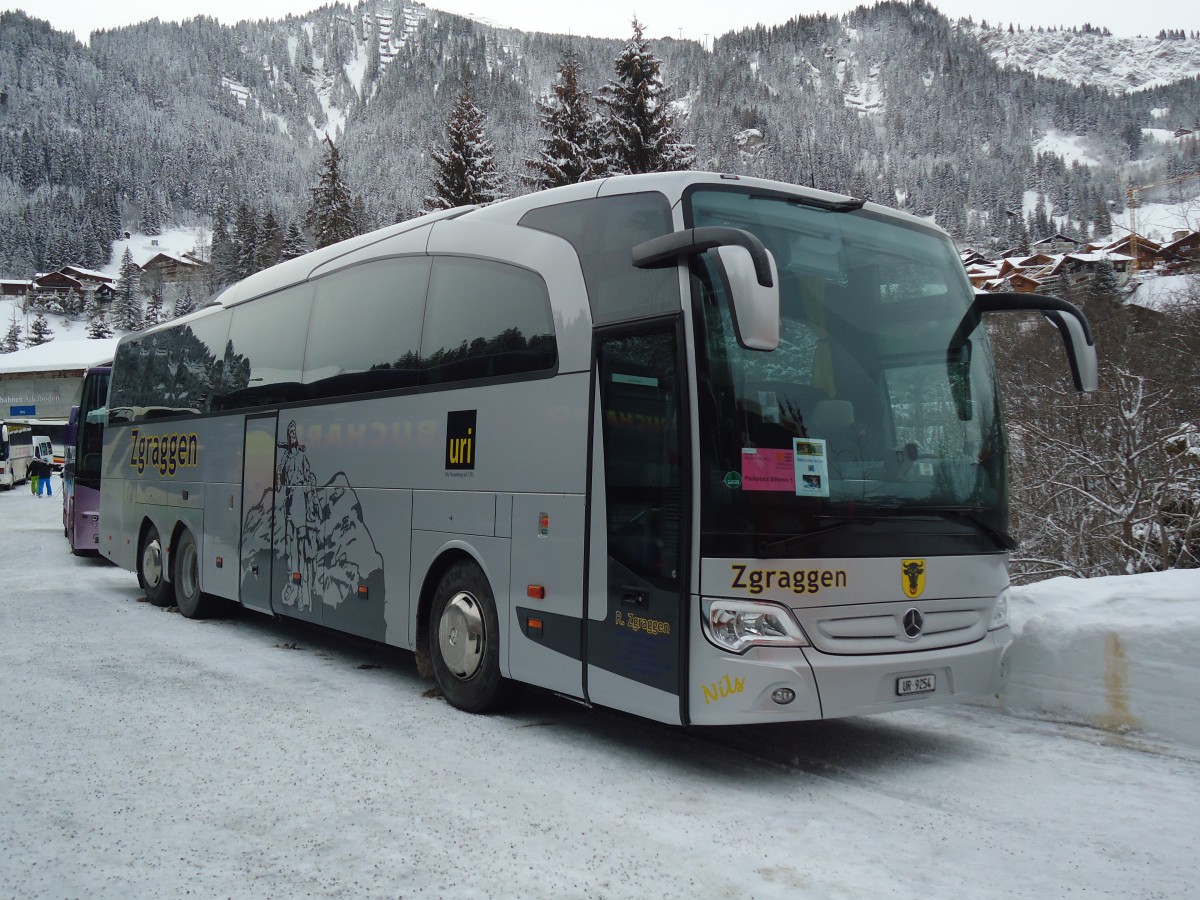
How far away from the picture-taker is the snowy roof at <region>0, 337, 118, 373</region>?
91812 millimetres

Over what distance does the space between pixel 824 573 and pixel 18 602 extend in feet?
36.9

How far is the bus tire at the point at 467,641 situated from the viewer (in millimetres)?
6980

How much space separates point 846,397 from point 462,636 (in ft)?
10.3

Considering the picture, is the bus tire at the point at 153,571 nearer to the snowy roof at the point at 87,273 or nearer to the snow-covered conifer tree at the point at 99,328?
the snow-covered conifer tree at the point at 99,328

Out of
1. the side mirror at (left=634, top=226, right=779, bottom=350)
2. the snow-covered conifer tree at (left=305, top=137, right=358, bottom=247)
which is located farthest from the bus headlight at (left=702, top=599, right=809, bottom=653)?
the snow-covered conifer tree at (left=305, top=137, right=358, bottom=247)

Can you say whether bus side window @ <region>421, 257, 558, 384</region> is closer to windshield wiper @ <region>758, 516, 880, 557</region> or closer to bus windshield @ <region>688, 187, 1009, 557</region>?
bus windshield @ <region>688, 187, 1009, 557</region>

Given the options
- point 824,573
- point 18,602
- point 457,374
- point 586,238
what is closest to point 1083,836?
point 824,573

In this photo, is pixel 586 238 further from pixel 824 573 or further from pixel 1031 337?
pixel 1031 337

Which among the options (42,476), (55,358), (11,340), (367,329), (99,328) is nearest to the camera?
(367,329)

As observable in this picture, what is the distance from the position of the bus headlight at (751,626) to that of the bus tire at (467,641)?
6.44 ft

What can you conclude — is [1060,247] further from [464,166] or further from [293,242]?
[293,242]

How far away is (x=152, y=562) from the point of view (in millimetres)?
13453

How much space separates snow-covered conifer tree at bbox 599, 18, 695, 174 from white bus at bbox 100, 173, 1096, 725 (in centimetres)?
2614

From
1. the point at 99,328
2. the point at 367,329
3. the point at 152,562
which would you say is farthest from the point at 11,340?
the point at 367,329
